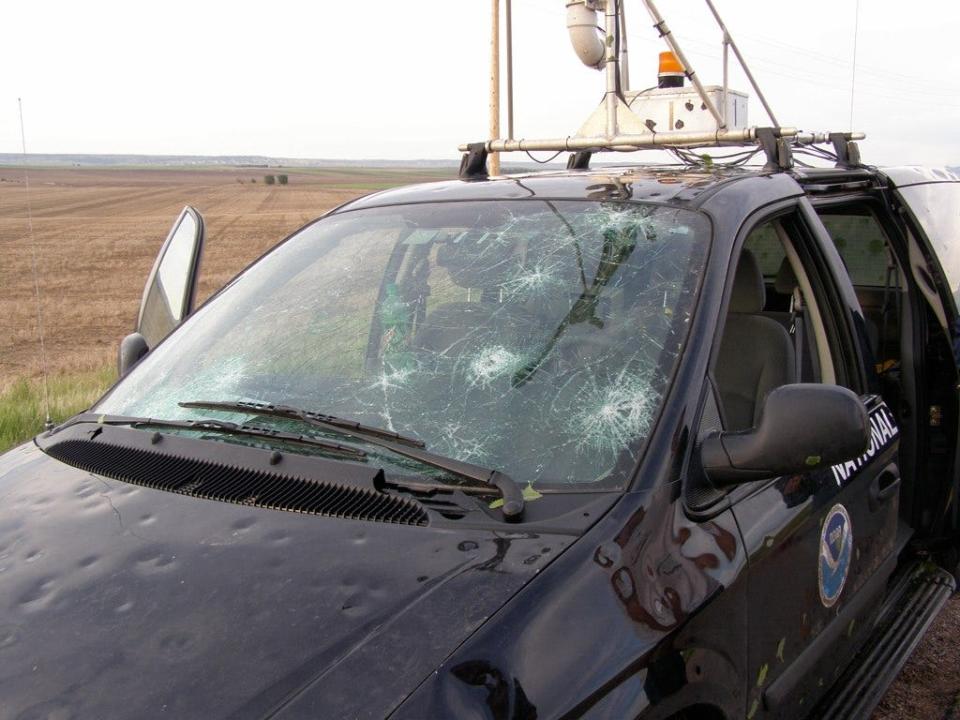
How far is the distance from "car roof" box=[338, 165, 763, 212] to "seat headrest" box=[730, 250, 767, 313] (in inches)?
10.9

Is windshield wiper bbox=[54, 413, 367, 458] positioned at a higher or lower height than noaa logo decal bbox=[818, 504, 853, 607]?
higher

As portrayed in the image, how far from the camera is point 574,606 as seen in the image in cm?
166

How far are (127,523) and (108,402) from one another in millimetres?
840

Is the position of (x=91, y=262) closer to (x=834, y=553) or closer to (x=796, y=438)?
(x=834, y=553)

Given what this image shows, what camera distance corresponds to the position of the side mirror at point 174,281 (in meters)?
3.57

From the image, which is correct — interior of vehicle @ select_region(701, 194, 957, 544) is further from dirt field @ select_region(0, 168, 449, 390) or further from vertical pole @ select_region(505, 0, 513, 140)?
dirt field @ select_region(0, 168, 449, 390)

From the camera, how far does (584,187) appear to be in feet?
9.16

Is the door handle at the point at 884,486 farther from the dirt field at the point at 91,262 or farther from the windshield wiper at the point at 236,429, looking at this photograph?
the dirt field at the point at 91,262

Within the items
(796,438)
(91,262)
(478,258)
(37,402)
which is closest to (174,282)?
(478,258)

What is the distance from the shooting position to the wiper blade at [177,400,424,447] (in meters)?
2.17

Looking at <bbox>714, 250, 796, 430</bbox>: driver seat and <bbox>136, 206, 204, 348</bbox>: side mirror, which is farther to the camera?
<bbox>136, 206, 204, 348</bbox>: side mirror

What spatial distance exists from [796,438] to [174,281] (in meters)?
2.47

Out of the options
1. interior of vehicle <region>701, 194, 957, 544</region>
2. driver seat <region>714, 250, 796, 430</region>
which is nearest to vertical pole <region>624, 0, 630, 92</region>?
interior of vehicle <region>701, 194, 957, 544</region>

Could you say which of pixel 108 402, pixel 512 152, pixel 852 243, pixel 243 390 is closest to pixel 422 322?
pixel 243 390
